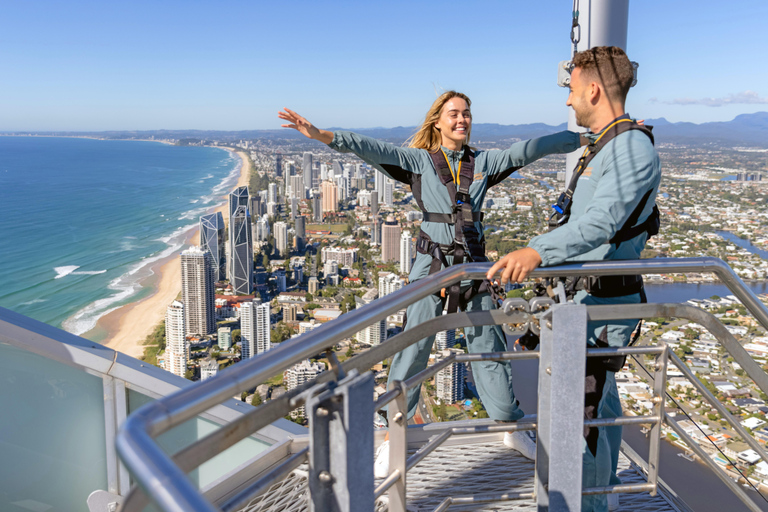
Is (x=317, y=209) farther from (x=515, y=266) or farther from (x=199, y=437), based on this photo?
(x=515, y=266)

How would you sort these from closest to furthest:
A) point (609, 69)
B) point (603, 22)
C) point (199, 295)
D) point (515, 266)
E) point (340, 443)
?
point (340, 443)
point (515, 266)
point (609, 69)
point (603, 22)
point (199, 295)

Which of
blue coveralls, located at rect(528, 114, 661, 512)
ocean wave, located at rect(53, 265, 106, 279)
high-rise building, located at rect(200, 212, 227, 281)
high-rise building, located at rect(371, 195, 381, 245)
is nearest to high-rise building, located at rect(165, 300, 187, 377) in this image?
high-rise building, located at rect(200, 212, 227, 281)

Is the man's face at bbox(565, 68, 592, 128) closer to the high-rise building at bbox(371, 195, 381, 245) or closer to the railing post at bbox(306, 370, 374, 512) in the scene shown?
the railing post at bbox(306, 370, 374, 512)

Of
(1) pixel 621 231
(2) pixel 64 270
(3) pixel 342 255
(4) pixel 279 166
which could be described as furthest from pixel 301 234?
(1) pixel 621 231

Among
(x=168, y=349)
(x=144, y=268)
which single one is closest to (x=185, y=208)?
(x=144, y=268)

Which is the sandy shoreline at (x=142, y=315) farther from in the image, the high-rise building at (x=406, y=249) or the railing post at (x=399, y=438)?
the railing post at (x=399, y=438)

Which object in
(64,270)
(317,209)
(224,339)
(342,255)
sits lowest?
(224,339)

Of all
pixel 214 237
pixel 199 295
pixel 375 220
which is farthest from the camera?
pixel 375 220
